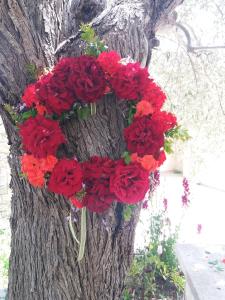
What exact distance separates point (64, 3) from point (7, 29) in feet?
1.41

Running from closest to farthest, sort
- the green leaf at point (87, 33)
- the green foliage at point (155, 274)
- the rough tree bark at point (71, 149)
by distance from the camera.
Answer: the green leaf at point (87, 33), the rough tree bark at point (71, 149), the green foliage at point (155, 274)

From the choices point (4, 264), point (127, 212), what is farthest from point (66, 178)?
point (4, 264)

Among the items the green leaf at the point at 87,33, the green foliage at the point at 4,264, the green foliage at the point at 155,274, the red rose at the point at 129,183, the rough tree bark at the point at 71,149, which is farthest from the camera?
the green foliage at the point at 4,264

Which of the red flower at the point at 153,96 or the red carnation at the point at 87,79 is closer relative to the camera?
the red carnation at the point at 87,79

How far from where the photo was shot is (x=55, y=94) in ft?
4.57

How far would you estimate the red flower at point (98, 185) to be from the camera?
1411 millimetres

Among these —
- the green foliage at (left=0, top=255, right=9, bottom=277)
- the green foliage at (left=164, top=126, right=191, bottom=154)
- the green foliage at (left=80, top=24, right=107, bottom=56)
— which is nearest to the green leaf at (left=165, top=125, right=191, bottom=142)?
the green foliage at (left=164, top=126, right=191, bottom=154)

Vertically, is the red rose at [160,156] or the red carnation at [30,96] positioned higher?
the red carnation at [30,96]

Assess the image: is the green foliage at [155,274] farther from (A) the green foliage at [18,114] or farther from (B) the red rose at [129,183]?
(A) the green foliage at [18,114]

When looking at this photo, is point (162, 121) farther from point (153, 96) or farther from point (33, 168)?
point (33, 168)

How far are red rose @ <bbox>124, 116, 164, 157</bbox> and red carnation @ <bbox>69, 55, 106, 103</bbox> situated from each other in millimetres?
192

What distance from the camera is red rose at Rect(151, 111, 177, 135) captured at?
1.43 m

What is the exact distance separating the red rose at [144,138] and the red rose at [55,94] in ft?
0.88

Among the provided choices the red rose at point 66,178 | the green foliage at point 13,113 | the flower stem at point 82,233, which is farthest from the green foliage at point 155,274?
the green foliage at point 13,113
